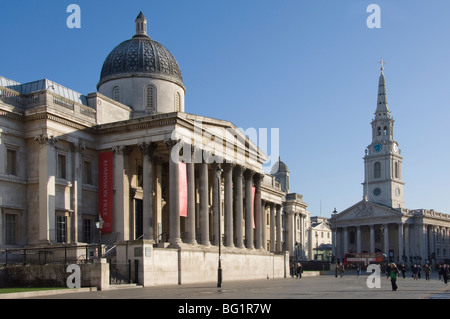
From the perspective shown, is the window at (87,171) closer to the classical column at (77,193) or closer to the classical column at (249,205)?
the classical column at (77,193)

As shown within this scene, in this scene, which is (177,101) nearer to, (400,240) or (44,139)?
(44,139)

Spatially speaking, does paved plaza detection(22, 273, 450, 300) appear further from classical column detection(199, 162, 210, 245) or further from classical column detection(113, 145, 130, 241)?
classical column detection(199, 162, 210, 245)

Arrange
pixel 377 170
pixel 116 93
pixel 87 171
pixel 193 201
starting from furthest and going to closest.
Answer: pixel 377 170, pixel 116 93, pixel 87 171, pixel 193 201

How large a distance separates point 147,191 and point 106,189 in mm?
3728

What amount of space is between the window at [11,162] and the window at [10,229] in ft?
9.98

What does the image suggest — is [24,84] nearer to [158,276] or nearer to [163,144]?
[163,144]

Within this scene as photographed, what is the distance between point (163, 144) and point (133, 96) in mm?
8507

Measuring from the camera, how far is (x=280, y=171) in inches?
4643

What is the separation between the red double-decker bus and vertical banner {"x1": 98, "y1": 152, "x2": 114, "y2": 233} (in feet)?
204

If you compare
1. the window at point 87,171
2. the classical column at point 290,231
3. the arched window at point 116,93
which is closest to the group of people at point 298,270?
the window at point 87,171

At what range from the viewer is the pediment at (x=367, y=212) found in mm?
133875

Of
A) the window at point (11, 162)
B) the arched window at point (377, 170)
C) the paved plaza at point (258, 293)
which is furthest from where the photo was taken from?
the arched window at point (377, 170)

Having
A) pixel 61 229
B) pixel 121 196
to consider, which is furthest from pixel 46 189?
pixel 121 196

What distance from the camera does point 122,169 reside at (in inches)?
1706
